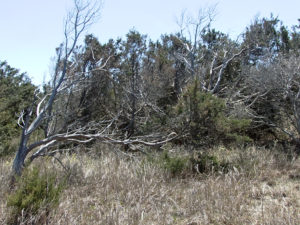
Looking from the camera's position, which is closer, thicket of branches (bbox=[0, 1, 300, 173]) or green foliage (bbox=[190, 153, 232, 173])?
green foliage (bbox=[190, 153, 232, 173])

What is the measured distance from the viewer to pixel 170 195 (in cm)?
488

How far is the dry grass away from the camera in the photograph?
378 centimetres

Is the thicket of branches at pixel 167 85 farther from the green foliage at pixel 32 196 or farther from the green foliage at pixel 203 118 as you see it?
the green foliage at pixel 32 196

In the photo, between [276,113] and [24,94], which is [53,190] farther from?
[24,94]

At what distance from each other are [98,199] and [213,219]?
6.48 feet

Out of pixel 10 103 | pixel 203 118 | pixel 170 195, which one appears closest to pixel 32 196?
pixel 170 195

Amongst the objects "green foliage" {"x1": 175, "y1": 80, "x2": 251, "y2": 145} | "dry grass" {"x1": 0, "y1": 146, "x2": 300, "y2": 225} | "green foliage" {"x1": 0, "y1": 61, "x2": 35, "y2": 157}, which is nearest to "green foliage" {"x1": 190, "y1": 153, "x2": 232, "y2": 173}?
"dry grass" {"x1": 0, "y1": 146, "x2": 300, "y2": 225}

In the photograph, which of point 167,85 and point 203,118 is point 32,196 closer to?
point 203,118

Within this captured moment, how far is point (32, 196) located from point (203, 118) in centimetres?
390

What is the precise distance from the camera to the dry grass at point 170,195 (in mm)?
3775

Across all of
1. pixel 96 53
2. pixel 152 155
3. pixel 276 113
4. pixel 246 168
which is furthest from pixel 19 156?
pixel 276 113

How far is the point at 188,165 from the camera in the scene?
6.27 meters

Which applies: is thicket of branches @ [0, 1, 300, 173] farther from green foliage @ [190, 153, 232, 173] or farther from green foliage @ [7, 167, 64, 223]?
green foliage @ [7, 167, 64, 223]

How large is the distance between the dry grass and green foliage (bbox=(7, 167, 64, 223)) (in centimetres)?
16
